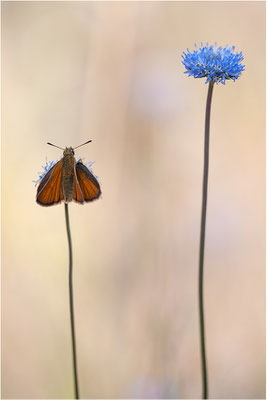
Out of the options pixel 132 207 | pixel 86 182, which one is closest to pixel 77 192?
pixel 86 182

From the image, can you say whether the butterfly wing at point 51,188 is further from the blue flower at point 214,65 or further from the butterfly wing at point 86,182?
the blue flower at point 214,65

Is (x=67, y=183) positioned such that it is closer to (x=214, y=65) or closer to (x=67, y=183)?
(x=67, y=183)

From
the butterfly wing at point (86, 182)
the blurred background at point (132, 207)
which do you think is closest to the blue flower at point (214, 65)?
the butterfly wing at point (86, 182)

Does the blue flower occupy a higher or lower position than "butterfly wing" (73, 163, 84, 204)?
higher

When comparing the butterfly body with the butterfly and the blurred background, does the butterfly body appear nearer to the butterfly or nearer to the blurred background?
the butterfly

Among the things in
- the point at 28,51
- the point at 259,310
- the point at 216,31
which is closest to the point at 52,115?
the point at 28,51

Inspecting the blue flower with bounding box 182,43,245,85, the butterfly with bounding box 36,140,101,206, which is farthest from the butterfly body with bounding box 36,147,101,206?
the blue flower with bounding box 182,43,245,85
